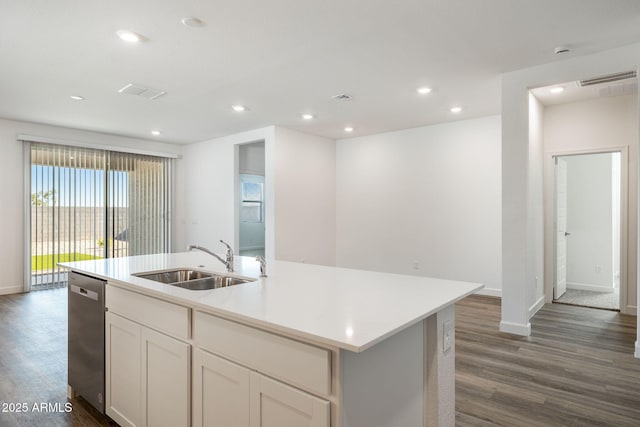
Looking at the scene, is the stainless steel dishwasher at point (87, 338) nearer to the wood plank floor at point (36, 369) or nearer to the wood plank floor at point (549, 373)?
the wood plank floor at point (36, 369)

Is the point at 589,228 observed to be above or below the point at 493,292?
above

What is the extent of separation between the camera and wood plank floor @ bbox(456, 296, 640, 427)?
2260 millimetres

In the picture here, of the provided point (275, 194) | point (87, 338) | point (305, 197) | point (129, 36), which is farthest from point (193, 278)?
point (305, 197)

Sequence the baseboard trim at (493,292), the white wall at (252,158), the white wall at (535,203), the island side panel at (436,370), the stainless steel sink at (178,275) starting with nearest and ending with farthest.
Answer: the island side panel at (436,370)
the stainless steel sink at (178,275)
the white wall at (535,203)
the baseboard trim at (493,292)
the white wall at (252,158)

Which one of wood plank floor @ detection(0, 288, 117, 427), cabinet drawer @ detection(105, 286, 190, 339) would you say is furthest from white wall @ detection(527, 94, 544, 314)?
wood plank floor @ detection(0, 288, 117, 427)

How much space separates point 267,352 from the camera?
4.38 feet

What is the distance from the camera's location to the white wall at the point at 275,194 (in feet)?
20.1

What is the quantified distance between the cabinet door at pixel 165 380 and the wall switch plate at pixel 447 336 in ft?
3.78

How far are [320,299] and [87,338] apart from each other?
171cm

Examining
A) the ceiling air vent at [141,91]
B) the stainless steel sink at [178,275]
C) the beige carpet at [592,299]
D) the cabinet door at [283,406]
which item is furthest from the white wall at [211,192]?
the cabinet door at [283,406]

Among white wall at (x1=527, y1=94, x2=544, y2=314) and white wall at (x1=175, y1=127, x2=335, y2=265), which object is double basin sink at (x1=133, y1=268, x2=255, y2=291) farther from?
white wall at (x1=175, y1=127, x2=335, y2=265)

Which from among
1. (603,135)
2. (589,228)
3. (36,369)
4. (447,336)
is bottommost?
(36,369)

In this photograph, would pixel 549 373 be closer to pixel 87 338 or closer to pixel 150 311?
pixel 150 311

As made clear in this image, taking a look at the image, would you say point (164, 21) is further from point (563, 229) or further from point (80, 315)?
point (563, 229)
